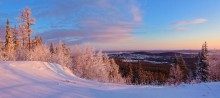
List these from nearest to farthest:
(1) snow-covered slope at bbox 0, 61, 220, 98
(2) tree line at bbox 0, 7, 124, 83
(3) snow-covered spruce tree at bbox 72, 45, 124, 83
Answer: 1. (1) snow-covered slope at bbox 0, 61, 220, 98
2. (2) tree line at bbox 0, 7, 124, 83
3. (3) snow-covered spruce tree at bbox 72, 45, 124, 83

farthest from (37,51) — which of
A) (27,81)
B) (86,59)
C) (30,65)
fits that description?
(27,81)

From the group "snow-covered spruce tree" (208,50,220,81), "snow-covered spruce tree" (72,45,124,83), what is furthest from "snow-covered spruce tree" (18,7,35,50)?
"snow-covered spruce tree" (208,50,220,81)

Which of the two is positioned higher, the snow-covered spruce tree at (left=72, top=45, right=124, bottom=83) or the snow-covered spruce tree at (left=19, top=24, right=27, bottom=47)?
the snow-covered spruce tree at (left=19, top=24, right=27, bottom=47)

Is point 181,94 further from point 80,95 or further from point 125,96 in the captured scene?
point 80,95

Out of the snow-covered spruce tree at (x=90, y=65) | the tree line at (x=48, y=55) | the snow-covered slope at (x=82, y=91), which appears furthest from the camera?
the snow-covered spruce tree at (x=90, y=65)

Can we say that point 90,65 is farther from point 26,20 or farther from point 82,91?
point 82,91

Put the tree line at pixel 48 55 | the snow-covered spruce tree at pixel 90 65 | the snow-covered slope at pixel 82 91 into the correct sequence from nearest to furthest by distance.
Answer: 1. the snow-covered slope at pixel 82 91
2. the tree line at pixel 48 55
3. the snow-covered spruce tree at pixel 90 65

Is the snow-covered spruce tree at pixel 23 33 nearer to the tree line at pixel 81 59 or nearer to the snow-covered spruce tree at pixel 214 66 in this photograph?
the tree line at pixel 81 59

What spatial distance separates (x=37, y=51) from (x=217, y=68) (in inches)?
1136

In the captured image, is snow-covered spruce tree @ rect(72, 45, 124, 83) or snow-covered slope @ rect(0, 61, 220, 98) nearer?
snow-covered slope @ rect(0, 61, 220, 98)

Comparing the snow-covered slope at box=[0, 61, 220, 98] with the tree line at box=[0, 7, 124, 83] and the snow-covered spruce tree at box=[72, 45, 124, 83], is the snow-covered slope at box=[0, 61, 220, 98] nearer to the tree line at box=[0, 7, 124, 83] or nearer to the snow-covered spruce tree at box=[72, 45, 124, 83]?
the tree line at box=[0, 7, 124, 83]

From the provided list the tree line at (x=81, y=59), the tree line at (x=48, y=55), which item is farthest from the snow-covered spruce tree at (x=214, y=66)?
the tree line at (x=48, y=55)

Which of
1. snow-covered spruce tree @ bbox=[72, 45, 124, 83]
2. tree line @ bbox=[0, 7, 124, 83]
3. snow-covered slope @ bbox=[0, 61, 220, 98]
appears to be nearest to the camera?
snow-covered slope @ bbox=[0, 61, 220, 98]

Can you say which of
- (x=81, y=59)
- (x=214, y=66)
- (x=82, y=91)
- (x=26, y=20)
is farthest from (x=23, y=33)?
(x=82, y=91)
